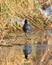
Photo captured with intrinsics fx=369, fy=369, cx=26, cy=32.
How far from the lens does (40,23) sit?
11.1m

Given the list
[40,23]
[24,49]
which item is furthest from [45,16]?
[24,49]

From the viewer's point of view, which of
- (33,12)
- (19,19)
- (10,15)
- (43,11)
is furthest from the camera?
(43,11)

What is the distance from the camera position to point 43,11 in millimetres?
11422

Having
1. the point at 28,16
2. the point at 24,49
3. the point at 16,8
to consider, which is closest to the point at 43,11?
the point at 28,16

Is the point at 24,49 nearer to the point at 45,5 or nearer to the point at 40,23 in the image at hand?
the point at 40,23

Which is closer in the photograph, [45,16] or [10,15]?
[10,15]

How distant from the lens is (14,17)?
9.38m

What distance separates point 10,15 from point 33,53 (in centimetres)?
242

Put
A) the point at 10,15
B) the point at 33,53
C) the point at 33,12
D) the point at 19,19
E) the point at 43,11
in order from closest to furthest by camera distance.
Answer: the point at 33,53 → the point at 10,15 → the point at 19,19 → the point at 33,12 → the point at 43,11

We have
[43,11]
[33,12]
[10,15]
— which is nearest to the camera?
[10,15]

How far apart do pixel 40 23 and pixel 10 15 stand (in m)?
2.18

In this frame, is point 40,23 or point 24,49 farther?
point 40,23

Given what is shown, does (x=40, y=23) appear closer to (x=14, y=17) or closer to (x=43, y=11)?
(x=43, y=11)

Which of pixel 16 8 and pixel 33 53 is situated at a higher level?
pixel 16 8
